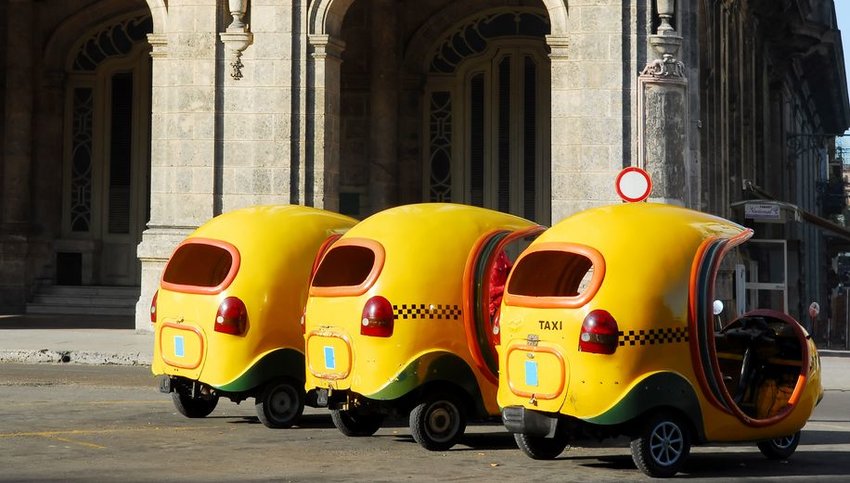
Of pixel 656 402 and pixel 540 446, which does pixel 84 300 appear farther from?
pixel 656 402

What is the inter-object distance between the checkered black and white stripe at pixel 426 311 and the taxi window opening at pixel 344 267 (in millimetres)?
711

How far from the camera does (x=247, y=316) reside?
12.4m

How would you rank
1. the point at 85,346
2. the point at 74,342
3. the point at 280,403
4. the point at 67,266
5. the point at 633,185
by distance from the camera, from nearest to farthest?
the point at 280,403, the point at 633,185, the point at 85,346, the point at 74,342, the point at 67,266

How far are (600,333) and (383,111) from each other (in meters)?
18.4

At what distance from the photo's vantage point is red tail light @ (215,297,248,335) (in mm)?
12297

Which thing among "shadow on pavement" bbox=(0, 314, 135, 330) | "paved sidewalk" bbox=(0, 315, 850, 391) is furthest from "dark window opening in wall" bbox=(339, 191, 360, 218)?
"paved sidewalk" bbox=(0, 315, 850, 391)

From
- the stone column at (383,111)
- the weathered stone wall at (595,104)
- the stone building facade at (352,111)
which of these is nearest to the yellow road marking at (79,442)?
the stone building facade at (352,111)

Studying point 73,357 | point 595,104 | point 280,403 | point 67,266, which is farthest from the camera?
point 67,266

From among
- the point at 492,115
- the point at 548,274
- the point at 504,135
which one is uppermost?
the point at 492,115

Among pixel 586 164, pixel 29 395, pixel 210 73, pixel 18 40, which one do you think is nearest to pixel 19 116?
pixel 18 40

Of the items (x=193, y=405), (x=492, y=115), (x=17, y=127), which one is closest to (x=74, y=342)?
(x=193, y=405)

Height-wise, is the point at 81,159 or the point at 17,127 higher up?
the point at 17,127

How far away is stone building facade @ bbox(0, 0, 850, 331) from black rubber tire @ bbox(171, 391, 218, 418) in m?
9.07

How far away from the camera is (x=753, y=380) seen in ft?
37.4
